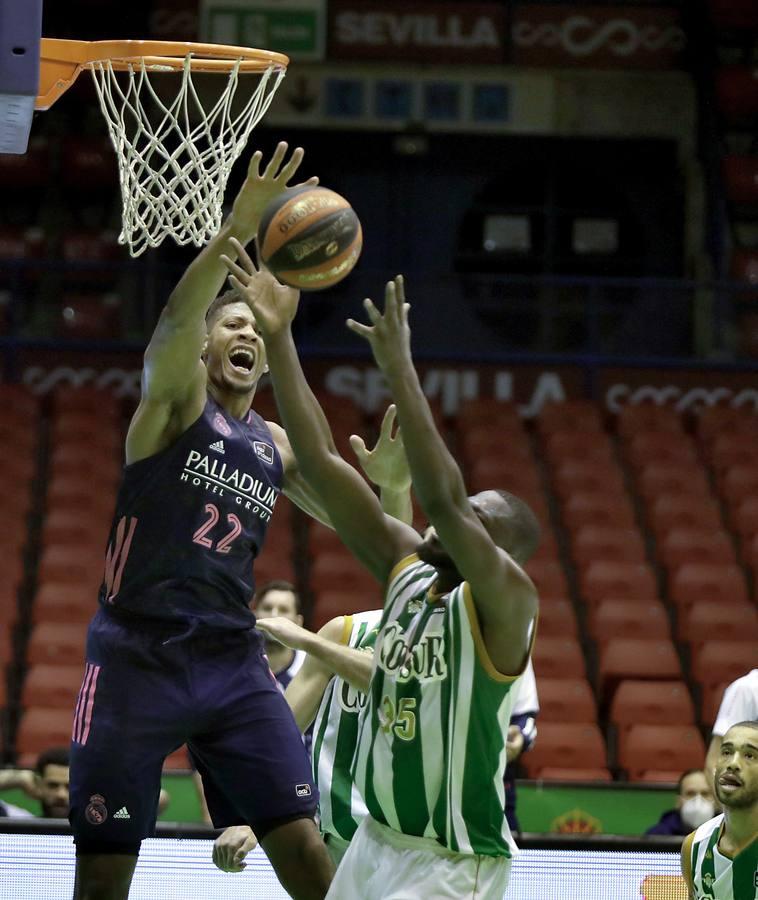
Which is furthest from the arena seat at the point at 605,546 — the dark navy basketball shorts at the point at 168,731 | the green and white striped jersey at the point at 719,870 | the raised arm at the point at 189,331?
the raised arm at the point at 189,331

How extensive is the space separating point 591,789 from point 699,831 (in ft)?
9.30

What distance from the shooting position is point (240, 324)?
15.5ft

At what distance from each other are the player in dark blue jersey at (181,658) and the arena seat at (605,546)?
725 cm

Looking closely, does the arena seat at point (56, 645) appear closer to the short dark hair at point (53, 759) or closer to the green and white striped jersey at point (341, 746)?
the short dark hair at point (53, 759)

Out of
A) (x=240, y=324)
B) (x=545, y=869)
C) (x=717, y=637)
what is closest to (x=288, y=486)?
(x=240, y=324)

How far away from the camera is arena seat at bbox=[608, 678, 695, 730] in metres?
9.95

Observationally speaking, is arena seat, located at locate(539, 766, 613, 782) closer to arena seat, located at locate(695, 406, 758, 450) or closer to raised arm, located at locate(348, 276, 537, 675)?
arena seat, located at locate(695, 406, 758, 450)

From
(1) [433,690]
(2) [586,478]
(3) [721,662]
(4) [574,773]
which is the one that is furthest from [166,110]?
(2) [586,478]

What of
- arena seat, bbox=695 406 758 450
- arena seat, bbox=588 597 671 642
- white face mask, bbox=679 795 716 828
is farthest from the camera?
arena seat, bbox=695 406 758 450

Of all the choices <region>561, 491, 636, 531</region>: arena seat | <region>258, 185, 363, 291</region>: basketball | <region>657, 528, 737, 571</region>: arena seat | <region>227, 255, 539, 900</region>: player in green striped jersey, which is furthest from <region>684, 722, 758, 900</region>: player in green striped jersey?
<region>561, 491, 636, 531</region>: arena seat

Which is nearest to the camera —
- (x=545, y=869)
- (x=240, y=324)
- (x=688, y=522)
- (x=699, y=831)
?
(x=240, y=324)

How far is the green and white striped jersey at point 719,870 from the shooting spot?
5.23 m

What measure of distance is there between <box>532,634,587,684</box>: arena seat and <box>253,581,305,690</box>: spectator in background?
11.9 ft

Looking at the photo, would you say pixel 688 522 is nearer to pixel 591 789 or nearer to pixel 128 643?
pixel 591 789
